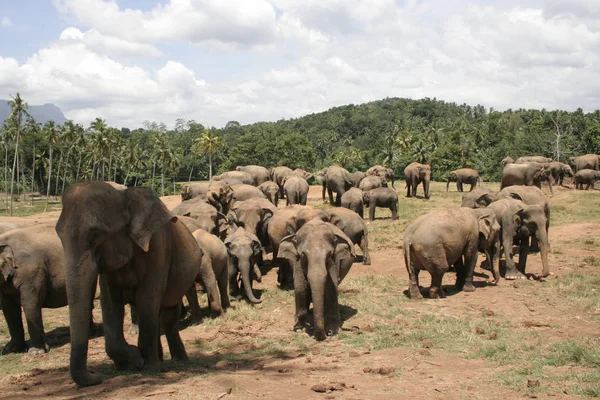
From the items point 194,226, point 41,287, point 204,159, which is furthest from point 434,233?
point 204,159

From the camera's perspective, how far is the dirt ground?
248 inches

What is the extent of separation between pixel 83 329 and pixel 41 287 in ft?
15.1

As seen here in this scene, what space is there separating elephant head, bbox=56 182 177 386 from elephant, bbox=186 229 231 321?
14.8 ft

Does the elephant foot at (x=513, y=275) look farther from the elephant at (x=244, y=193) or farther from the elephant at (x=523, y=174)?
the elephant at (x=523, y=174)

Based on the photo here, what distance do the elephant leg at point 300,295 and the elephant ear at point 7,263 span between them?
4763mm

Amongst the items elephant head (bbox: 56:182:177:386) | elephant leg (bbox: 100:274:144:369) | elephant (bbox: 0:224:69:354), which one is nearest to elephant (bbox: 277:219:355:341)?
elephant leg (bbox: 100:274:144:369)

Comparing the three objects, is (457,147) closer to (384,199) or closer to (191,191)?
(384,199)

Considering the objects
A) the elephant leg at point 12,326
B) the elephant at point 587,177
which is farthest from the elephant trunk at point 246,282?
the elephant at point 587,177

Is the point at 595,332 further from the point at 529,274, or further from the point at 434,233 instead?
the point at 529,274

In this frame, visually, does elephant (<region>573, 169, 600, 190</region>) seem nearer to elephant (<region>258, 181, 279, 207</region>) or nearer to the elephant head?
elephant (<region>258, 181, 279, 207</region>)

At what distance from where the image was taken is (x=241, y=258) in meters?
12.5

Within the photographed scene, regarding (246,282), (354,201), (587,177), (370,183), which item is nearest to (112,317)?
(246,282)

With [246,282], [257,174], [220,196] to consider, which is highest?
[257,174]

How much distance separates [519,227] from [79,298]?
1251 cm
